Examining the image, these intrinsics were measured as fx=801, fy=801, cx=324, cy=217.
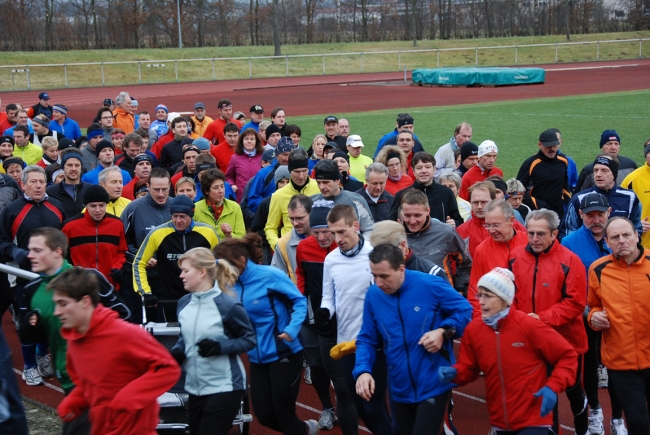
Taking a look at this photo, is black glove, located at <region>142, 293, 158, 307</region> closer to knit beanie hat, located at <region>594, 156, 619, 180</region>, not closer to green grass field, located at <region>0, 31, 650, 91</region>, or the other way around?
knit beanie hat, located at <region>594, 156, 619, 180</region>

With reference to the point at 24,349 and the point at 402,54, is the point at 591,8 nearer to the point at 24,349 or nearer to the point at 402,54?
the point at 402,54

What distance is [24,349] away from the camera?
834 centimetres

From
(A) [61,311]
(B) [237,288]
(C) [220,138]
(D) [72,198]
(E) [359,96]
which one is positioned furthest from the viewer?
(E) [359,96]

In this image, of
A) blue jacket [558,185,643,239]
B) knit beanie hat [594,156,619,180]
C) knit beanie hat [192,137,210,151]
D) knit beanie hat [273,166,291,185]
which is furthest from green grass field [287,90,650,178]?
blue jacket [558,185,643,239]

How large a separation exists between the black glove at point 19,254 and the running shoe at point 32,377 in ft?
3.78

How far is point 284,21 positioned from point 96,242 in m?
72.0

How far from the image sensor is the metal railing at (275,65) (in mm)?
47500

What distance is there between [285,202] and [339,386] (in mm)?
→ 2887

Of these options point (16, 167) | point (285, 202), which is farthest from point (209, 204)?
point (16, 167)

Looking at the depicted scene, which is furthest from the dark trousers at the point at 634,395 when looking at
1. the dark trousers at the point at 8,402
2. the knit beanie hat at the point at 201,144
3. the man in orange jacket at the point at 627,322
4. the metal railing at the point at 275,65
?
the metal railing at the point at 275,65

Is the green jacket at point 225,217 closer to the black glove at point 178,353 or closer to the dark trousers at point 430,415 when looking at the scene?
the black glove at point 178,353

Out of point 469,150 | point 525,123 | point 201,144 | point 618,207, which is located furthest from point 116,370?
point 525,123

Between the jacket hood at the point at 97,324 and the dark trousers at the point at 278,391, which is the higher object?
the jacket hood at the point at 97,324

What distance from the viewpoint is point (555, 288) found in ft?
20.7
